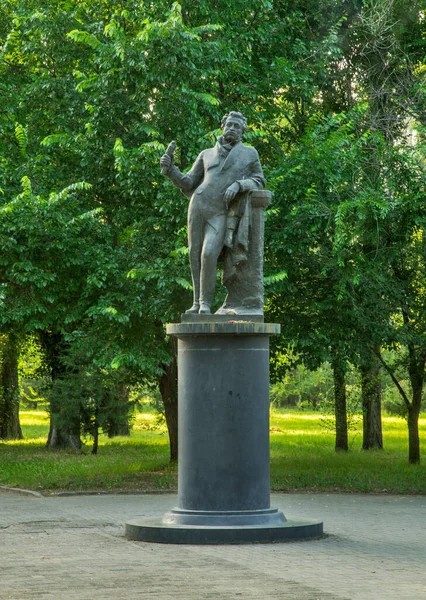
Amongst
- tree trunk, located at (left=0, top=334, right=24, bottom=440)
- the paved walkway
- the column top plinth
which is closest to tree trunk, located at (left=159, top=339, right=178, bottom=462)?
the paved walkway

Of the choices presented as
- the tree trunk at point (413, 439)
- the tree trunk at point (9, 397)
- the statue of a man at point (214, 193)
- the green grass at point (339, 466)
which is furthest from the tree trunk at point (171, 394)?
the tree trunk at point (9, 397)

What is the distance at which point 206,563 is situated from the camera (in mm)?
9422

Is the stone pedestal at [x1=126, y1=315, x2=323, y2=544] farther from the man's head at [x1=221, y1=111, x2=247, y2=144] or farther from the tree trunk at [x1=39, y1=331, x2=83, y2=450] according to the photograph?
the tree trunk at [x1=39, y1=331, x2=83, y2=450]

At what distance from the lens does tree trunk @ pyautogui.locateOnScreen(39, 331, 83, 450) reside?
90.8 ft

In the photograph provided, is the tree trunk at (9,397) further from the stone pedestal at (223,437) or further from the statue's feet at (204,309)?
the stone pedestal at (223,437)

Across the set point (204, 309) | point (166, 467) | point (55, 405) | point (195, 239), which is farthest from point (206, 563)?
point (55, 405)

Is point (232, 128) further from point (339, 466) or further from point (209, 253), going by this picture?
point (339, 466)

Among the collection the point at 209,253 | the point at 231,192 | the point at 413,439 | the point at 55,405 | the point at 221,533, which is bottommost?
the point at 221,533

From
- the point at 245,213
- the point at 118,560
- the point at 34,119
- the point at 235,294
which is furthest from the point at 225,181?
the point at 34,119

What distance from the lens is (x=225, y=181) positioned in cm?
1174

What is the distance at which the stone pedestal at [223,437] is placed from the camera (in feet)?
36.3

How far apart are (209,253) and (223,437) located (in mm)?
1985

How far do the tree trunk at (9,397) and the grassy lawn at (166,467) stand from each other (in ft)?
5.12

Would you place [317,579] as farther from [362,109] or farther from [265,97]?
[265,97]
